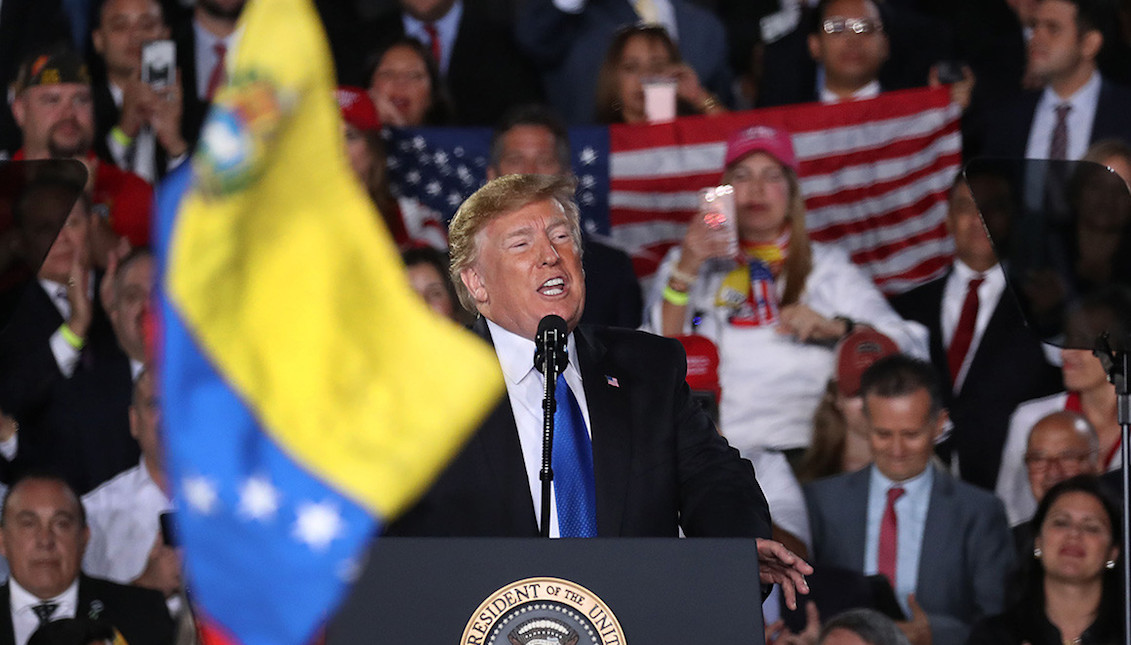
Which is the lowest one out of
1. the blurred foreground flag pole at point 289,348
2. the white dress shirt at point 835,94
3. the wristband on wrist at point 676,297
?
the wristband on wrist at point 676,297

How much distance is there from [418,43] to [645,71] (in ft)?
2.84

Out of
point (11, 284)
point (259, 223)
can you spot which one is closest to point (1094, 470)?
point (11, 284)

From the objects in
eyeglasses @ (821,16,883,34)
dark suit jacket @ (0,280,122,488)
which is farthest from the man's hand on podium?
eyeglasses @ (821,16,883,34)

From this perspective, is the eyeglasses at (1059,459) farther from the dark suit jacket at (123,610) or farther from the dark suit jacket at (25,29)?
the dark suit jacket at (25,29)

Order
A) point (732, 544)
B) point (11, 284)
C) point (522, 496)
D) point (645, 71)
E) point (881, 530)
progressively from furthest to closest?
point (645, 71)
point (881, 530)
point (11, 284)
point (522, 496)
point (732, 544)

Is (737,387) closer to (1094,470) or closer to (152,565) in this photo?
(1094,470)

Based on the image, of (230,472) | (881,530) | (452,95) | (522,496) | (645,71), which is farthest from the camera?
(452,95)

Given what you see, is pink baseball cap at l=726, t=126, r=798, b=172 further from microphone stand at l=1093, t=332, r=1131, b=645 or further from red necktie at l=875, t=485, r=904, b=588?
microphone stand at l=1093, t=332, r=1131, b=645

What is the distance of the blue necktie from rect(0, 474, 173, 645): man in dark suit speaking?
219 cm

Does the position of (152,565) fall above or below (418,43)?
below

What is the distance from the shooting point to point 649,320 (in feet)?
17.4

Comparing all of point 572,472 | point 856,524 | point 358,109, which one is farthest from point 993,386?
point 572,472

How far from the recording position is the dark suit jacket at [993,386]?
5.34 metres

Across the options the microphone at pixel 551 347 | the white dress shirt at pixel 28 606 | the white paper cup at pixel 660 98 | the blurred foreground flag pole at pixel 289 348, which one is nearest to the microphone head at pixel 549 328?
the microphone at pixel 551 347
